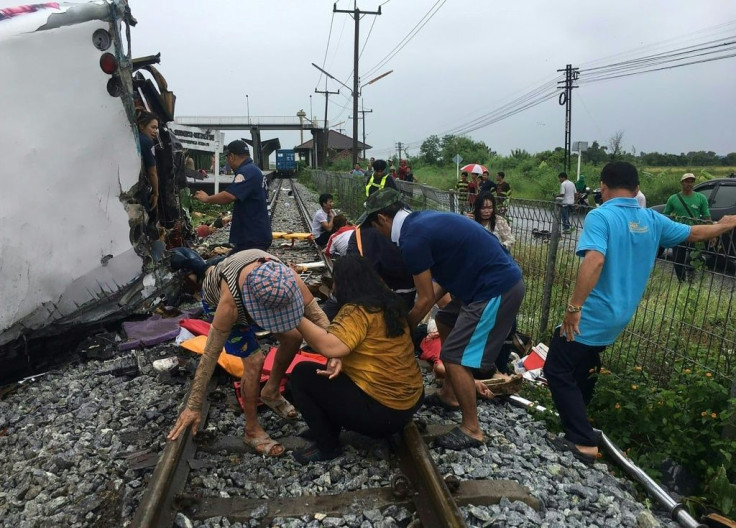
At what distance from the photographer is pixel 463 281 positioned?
3471mm

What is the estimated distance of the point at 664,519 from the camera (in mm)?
2805

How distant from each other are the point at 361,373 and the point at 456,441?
754 millimetres

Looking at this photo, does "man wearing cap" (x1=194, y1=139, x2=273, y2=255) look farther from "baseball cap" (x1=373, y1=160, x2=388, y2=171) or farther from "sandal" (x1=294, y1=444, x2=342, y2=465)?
"baseball cap" (x1=373, y1=160, x2=388, y2=171)

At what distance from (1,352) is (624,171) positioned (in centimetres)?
465

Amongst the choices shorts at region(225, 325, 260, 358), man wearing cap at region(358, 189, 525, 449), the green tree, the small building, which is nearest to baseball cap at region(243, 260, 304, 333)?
shorts at region(225, 325, 260, 358)

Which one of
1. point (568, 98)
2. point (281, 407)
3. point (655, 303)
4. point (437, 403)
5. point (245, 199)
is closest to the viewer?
point (281, 407)

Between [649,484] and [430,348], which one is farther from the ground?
[430,348]

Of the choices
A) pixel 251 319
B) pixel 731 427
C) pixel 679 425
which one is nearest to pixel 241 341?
pixel 251 319

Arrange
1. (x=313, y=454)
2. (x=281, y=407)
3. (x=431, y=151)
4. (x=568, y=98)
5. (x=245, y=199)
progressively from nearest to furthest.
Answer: (x=313, y=454) → (x=281, y=407) → (x=245, y=199) → (x=568, y=98) → (x=431, y=151)

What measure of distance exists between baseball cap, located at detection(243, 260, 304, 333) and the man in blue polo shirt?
1608mm

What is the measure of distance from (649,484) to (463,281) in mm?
1512

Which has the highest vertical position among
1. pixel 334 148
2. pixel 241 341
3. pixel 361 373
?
pixel 334 148

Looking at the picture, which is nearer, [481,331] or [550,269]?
[481,331]

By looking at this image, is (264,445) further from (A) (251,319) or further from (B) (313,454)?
(A) (251,319)
